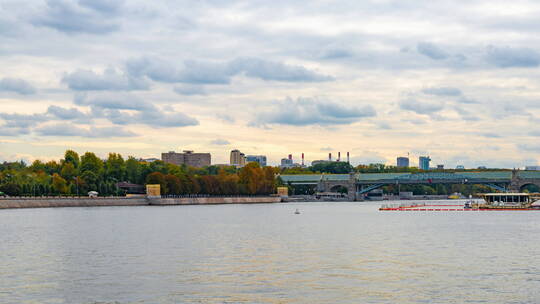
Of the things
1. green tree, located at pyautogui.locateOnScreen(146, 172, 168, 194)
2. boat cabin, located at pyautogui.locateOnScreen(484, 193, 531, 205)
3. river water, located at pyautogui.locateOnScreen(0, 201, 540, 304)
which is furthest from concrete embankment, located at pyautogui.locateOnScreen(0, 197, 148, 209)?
river water, located at pyautogui.locateOnScreen(0, 201, 540, 304)

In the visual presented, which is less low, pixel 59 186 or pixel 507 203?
pixel 59 186

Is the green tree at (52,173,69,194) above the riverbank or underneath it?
above

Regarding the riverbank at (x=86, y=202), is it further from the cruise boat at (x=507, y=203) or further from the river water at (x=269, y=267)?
the river water at (x=269, y=267)

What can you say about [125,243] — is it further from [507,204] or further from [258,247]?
[507,204]

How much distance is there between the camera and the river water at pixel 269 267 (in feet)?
128

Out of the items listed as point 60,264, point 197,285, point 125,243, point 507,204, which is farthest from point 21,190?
point 197,285

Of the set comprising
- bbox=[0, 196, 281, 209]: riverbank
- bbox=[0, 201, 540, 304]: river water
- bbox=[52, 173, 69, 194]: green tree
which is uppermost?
bbox=[52, 173, 69, 194]: green tree

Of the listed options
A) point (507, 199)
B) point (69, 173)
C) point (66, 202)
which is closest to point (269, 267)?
point (66, 202)

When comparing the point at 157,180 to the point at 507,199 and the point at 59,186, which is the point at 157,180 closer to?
the point at 59,186

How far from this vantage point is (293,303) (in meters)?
36.8

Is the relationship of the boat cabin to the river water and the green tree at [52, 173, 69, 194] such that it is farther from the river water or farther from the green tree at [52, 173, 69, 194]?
the river water

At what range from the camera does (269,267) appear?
49.1 m

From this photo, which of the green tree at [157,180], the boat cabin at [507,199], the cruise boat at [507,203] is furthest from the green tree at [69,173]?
the boat cabin at [507,199]

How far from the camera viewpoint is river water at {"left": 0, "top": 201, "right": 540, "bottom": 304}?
128 ft
